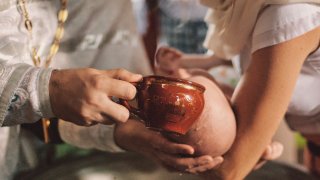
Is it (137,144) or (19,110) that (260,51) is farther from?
(19,110)

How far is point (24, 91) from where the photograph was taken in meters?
0.70

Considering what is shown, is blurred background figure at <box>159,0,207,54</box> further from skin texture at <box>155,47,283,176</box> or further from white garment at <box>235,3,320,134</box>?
skin texture at <box>155,47,283,176</box>

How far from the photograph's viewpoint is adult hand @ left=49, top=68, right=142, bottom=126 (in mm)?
655

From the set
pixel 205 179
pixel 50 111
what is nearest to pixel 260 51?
pixel 205 179

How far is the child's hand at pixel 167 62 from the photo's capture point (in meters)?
1.11

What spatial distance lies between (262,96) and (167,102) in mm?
214

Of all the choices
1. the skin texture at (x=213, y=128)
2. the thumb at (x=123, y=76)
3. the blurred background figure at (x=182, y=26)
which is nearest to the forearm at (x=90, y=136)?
the skin texture at (x=213, y=128)

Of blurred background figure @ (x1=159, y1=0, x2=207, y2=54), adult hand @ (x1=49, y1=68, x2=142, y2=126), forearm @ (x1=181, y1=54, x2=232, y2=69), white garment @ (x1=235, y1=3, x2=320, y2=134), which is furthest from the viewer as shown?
blurred background figure @ (x1=159, y1=0, x2=207, y2=54)

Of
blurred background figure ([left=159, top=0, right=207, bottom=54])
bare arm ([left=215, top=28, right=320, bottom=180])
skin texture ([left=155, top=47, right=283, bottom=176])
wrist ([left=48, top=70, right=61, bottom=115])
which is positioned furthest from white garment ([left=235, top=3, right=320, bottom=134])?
blurred background figure ([left=159, top=0, right=207, bottom=54])

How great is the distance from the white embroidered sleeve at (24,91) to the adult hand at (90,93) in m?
0.02

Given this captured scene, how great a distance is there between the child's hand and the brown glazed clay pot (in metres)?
0.39

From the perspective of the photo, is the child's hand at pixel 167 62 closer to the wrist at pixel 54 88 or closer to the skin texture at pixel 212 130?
the skin texture at pixel 212 130

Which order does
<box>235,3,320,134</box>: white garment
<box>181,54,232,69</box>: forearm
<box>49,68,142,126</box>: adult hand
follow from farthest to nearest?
<box>181,54,232,69</box>: forearm → <box>235,3,320,134</box>: white garment → <box>49,68,142,126</box>: adult hand

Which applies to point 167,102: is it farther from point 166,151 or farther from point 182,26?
point 182,26
